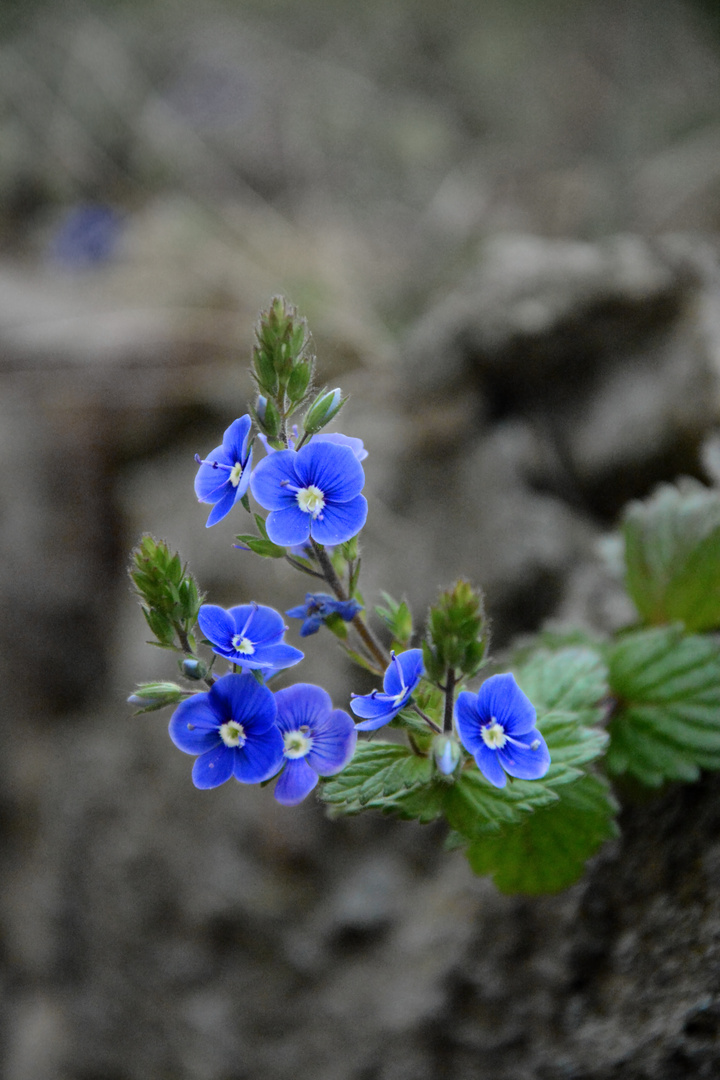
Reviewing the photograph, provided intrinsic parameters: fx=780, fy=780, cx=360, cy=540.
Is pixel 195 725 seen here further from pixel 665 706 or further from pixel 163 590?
pixel 665 706

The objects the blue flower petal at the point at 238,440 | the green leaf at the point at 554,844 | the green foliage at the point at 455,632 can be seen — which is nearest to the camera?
the green foliage at the point at 455,632

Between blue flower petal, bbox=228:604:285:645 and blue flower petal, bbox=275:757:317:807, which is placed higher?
blue flower petal, bbox=228:604:285:645

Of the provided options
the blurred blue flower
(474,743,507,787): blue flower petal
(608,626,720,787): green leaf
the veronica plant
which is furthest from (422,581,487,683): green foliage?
the blurred blue flower

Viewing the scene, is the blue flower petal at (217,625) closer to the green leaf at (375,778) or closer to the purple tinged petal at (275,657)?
the purple tinged petal at (275,657)

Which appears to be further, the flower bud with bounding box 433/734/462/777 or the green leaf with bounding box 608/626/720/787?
the green leaf with bounding box 608/626/720/787

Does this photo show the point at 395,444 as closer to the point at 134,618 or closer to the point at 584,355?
the point at 584,355

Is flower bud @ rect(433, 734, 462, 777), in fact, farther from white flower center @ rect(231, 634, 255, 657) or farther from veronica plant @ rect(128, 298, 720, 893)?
white flower center @ rect(231, 634, 255, 657)

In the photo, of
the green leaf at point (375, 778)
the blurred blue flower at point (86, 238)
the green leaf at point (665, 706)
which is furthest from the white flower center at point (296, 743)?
the blurred blue flower at point (86, 238)
